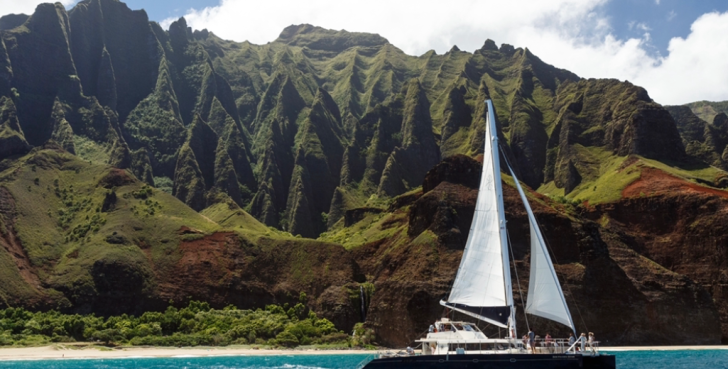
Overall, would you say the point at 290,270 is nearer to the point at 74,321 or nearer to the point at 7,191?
the point at 74,321

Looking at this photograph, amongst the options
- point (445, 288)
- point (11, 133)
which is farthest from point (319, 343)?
point (11, 133)

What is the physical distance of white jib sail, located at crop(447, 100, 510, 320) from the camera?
52.3 m

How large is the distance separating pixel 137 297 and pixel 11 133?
58489 millimetres

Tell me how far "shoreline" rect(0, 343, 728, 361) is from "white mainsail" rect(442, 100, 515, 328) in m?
44.9

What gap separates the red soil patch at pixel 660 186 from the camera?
13725 centimetres

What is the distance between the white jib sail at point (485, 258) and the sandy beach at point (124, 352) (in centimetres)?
4495

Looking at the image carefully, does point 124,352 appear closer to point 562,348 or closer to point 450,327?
point 450,327

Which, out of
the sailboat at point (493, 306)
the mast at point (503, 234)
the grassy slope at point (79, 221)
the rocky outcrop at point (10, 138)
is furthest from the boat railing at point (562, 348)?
the rocky outcrop at point (10, 138)

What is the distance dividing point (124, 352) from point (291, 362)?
2695 centimetres

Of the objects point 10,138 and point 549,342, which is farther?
point 10,138

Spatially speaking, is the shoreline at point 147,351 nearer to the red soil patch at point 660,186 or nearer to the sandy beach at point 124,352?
the sandy beach at point 124,352

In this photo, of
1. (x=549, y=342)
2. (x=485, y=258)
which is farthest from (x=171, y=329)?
(x=549, y=342)

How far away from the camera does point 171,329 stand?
117438 mm

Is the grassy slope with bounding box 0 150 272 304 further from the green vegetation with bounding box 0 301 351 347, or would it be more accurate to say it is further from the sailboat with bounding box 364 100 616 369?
the sailboat with bounding box 364 100 616 369
